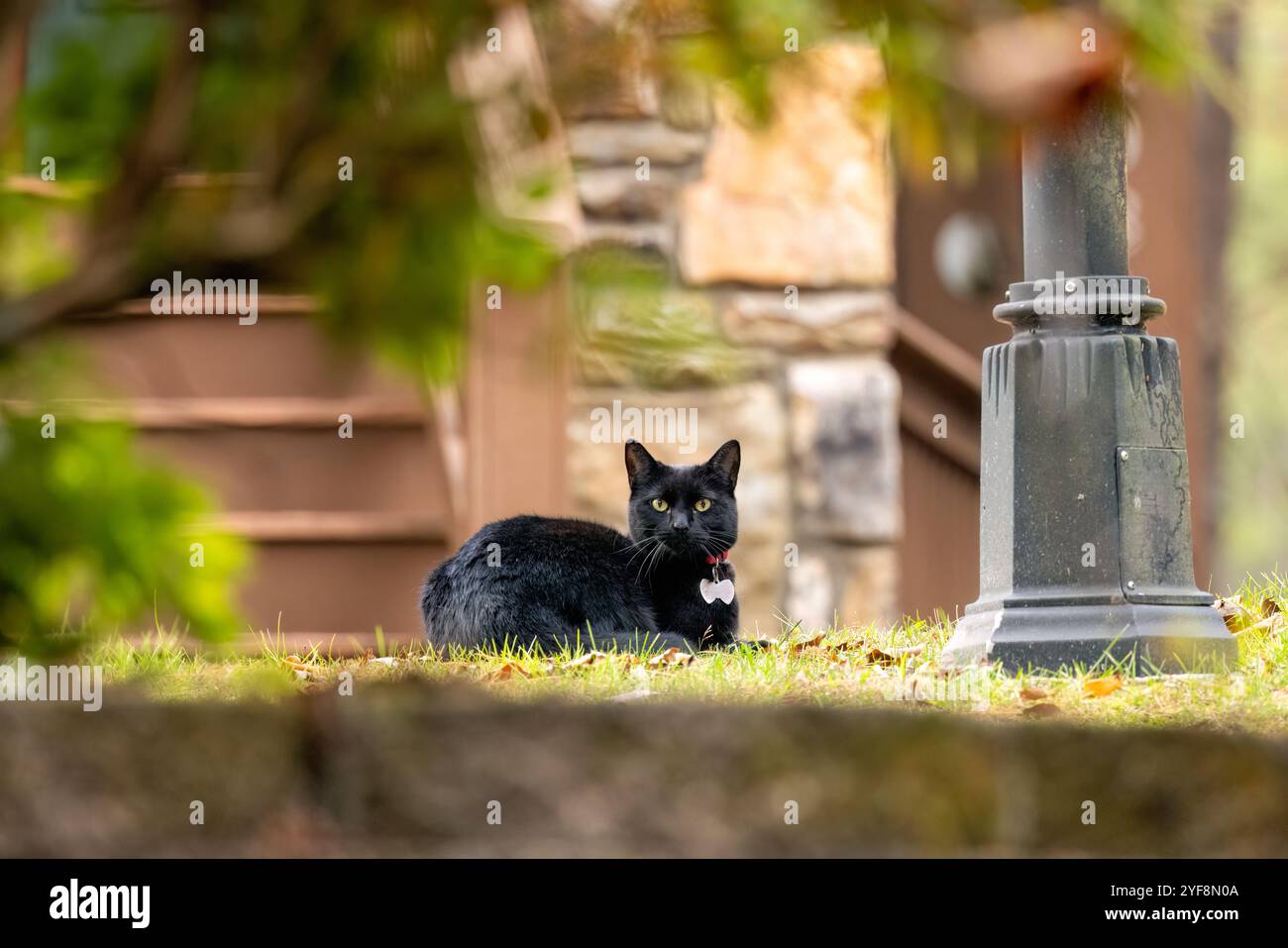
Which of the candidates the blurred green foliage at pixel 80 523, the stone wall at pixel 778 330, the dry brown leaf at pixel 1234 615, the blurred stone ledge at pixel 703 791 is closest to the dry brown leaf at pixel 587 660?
the blurred stone ledge at pixel 703 791

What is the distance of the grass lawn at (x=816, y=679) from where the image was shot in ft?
12.7

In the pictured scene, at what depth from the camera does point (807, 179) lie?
21.5 feet

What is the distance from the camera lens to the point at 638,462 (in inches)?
213

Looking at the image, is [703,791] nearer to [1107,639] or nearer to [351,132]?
[1107,639]

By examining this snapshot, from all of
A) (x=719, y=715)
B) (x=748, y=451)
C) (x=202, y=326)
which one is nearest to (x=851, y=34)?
(x=719, y=715)

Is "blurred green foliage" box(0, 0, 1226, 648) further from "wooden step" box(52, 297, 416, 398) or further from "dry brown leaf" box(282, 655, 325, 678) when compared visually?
"wooden step" box(52, 297, 416, 398)

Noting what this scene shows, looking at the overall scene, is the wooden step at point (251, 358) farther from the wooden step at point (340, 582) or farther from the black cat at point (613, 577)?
the black cat at point (613, 577)

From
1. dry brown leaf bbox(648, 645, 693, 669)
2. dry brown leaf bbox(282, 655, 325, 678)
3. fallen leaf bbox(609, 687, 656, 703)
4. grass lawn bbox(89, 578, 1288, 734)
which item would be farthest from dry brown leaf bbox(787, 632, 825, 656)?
dry brown leaf bbox(282, 655, 325, 678)

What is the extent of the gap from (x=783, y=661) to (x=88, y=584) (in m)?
2.56

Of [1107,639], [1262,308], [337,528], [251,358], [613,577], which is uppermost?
[1262,308]

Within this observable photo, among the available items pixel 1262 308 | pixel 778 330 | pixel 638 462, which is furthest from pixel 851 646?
pixel 1262 308

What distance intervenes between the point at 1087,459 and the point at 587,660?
161 centimetres

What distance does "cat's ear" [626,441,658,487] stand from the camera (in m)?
5.37

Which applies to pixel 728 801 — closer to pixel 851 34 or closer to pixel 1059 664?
pixel 1059 664
